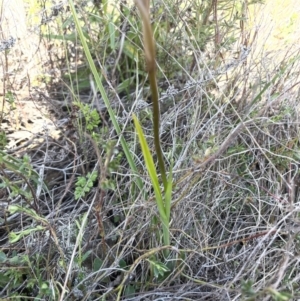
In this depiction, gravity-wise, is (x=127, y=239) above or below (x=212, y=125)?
below

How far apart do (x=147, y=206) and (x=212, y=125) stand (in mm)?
294

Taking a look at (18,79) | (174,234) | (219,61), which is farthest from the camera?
(18,79)

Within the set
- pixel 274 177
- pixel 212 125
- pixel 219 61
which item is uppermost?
pixel 219 61

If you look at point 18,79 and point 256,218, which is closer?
point 256,218

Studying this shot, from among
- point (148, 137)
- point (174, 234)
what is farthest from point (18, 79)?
point (174, 234)

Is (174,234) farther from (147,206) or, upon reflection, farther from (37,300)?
(37,300)

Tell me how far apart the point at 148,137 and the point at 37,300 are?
501 millimetres

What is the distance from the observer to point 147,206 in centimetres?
98

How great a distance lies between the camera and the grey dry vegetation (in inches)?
35.6

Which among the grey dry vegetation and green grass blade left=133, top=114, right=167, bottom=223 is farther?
the grey dry vegetation

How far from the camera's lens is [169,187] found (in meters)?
0.85

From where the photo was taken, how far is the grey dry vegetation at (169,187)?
904 mm

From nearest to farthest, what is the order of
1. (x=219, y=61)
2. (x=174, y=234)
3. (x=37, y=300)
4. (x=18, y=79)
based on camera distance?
(x=37, y=300) → (x=174, y=234) → (x=219, y=61) → (x=18, y=79)

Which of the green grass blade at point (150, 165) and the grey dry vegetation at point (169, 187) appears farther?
the grey dry vegetation at point (169, 187)
